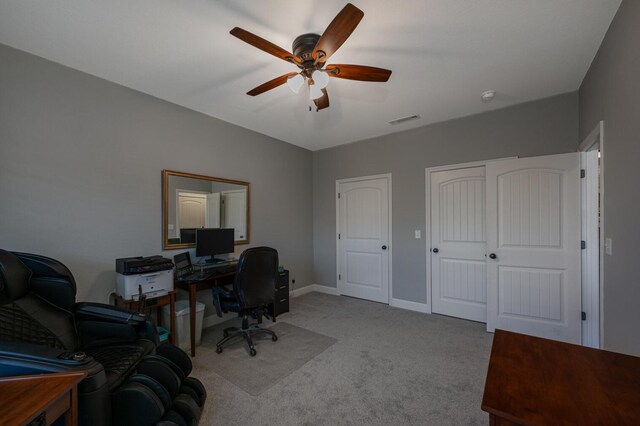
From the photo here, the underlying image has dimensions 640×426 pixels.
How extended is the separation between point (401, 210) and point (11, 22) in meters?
4.17

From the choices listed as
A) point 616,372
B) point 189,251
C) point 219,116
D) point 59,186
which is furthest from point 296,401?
point 219,116

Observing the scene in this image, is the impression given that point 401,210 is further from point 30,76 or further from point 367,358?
point 30,76

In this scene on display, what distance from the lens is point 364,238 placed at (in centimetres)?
442

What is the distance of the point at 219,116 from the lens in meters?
3.38

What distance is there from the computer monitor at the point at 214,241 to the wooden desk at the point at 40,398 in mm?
2025

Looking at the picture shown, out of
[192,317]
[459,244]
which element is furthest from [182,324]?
[459,244]

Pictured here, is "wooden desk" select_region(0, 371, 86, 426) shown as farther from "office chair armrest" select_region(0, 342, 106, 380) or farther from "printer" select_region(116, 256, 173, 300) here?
"printer" select_region(116, 256, 173, 300)

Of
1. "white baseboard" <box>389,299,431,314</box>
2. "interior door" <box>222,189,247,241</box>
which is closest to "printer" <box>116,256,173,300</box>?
"interior door" <box>222,189,247,241</box>

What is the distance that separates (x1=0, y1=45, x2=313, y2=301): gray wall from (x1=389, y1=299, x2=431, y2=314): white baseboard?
3.15 m

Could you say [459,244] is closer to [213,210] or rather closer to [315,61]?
[315,61]

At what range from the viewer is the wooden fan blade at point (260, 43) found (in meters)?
1.50

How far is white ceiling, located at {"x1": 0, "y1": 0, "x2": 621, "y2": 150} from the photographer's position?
1667 millimetres

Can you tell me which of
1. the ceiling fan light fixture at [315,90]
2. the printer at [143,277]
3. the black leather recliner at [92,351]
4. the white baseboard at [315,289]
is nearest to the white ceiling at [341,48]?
the ceiling fan light fixture at [315,90]

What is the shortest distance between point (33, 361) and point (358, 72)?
2.38 meters
